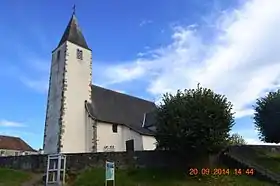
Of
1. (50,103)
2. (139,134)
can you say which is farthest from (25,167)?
(139,134)

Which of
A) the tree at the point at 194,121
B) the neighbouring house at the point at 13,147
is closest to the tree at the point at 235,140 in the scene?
the tree at the point at 194,121

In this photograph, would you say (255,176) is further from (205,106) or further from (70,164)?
(70,164)

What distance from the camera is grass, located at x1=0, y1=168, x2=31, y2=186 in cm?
2265

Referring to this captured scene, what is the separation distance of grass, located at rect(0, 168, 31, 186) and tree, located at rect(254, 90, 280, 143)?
22326 millimetres

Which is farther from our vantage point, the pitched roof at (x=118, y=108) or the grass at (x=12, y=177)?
the pitched roof at (x=118, y=108)

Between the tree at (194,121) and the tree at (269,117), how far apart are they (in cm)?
887

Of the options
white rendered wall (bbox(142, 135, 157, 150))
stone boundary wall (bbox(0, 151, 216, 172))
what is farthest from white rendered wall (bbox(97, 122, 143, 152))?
stone boundary wall (bbox(0, 151, 216, 172))

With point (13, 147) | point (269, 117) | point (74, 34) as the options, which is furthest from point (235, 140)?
point (13, 147)

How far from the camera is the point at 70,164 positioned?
24922 mm

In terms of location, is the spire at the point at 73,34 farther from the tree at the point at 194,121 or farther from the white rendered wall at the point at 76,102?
the tree at the point at 194,121

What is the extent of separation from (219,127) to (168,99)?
15.2ft

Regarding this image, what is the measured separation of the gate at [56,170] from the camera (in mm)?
21969

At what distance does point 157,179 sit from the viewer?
22.5 metres
